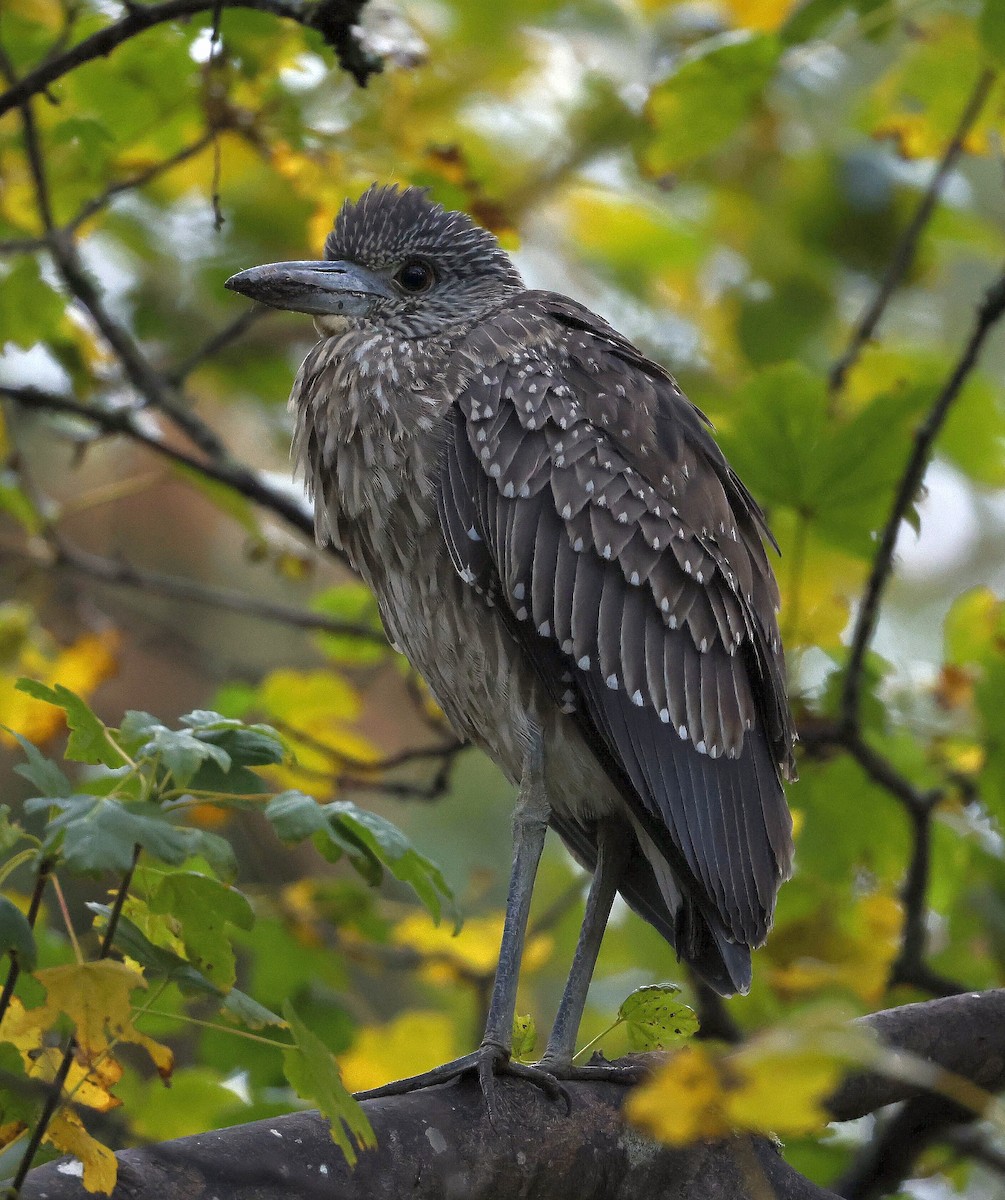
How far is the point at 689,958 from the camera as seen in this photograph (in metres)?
3.25

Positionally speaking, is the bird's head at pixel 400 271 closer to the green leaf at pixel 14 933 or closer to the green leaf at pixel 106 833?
the green leaf at pixel 106 833

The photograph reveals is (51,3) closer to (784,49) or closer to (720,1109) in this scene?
(784,49)

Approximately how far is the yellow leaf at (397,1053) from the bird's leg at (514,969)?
134 centimetres

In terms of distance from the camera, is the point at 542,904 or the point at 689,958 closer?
the point at 689,958

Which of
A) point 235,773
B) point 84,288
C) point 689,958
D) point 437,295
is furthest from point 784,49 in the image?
point 235,773

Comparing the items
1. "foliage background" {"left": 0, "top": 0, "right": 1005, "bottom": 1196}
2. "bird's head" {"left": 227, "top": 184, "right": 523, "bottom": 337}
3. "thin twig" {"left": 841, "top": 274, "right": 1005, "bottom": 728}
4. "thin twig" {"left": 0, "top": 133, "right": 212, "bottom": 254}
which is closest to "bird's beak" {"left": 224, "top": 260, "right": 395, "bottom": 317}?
"bird's head" {"left": 227, "top": 184, "right": 523, "bottom": 337}

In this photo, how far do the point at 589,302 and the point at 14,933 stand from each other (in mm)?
5372

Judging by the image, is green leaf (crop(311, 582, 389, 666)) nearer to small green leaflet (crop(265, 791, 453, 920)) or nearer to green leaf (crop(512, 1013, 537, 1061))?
green leaf (crop(512, 1013, 537, 1061))

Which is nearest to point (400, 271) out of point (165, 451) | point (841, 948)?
point (165, 451)

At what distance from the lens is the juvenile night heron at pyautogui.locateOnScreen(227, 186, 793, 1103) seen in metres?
2.97

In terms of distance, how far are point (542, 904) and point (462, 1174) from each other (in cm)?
292

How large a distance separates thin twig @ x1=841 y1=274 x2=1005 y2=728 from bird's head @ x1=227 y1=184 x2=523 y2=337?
3.39ft

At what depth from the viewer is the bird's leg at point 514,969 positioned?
8.22 ft

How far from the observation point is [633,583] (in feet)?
10.0
